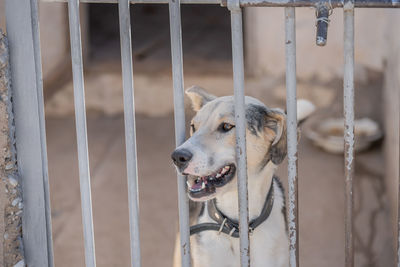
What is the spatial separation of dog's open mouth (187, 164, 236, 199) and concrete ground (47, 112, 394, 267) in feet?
5.77

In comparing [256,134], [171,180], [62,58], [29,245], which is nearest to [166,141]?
[171,180]

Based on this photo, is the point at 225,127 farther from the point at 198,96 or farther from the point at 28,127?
the point at 28,127

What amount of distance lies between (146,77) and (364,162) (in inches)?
111

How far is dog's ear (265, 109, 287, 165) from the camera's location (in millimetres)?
2957

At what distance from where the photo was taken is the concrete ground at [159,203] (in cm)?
467

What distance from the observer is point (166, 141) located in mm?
6602

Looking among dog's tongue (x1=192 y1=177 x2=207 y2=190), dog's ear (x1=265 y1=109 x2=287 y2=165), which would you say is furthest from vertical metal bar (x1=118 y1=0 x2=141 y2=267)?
dog's ear (x1=265 y1=109 x2=287 y2=165)

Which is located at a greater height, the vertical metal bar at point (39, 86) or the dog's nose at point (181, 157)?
the vertical metal bar at point (39, 86)

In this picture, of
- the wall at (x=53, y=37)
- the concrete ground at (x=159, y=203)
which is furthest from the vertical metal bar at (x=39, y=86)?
the wall at (x=53, y=37)

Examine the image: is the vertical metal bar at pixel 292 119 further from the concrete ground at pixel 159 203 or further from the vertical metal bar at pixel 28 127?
the concrete ground at pixel 159 203

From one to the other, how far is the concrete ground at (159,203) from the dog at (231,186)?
1465mm

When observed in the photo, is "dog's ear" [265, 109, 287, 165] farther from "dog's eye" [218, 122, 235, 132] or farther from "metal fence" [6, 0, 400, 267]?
"metal fence" [6, 0, 400, 267]

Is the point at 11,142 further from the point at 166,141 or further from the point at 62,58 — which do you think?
the point at 62,58

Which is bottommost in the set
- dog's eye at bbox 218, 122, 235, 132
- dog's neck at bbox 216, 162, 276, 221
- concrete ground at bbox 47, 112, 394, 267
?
concrete ground at bbox 47, 112, 394, 267
